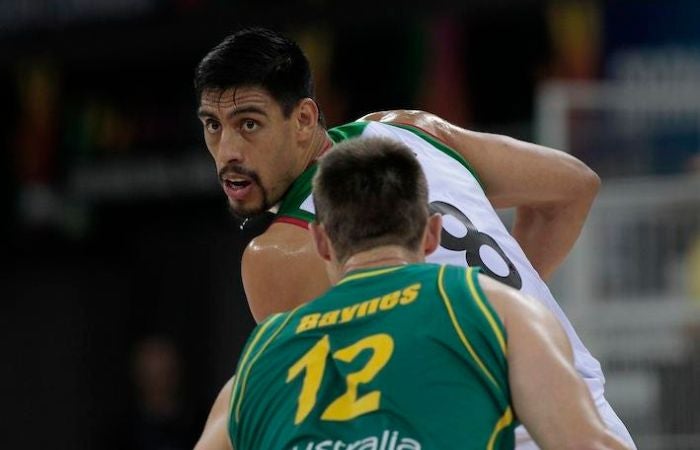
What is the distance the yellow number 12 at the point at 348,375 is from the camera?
3227 mm

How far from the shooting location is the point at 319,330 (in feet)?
10.8

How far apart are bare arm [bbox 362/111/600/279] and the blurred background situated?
3224 millimetres

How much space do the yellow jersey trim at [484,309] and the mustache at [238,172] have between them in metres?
1.11

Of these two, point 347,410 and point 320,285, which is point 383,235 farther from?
point 320,285

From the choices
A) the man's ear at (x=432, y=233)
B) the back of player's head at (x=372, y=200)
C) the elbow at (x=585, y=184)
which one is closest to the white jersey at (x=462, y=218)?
the elbow at (x=585, y=184)

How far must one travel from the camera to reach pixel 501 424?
10.5ft

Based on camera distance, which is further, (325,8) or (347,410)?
(325,8)

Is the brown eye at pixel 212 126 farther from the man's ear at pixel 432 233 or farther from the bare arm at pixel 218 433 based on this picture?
the man's ear at pixel 432 233

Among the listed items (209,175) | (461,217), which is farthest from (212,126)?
(209,175)

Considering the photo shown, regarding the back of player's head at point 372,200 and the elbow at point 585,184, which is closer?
the back of player's head at point 372,200

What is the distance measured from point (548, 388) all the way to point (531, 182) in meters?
1.78

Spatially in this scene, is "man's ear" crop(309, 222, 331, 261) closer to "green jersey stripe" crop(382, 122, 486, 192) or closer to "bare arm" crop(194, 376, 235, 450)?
"bare arm" crop(194, 376, 235, 450)

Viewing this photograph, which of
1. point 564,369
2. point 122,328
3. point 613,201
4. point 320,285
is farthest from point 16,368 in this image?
point 564,369

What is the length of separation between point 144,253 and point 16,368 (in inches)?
69.2
